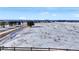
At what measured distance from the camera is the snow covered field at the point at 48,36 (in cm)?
427

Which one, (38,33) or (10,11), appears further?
(38,33)

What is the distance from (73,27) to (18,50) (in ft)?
3.76

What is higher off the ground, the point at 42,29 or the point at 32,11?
the point at 32,11

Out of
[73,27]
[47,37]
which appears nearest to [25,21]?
[47,37]

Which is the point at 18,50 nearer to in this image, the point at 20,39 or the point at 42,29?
the point at 20,39

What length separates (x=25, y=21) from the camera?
13.8 ft

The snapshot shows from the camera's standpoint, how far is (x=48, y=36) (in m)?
4.40

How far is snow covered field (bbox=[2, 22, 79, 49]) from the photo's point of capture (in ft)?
14.0

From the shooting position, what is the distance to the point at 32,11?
419cm

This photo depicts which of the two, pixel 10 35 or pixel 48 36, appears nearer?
pixel 10 35

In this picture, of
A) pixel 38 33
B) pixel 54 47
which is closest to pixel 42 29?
pixel 38 33
